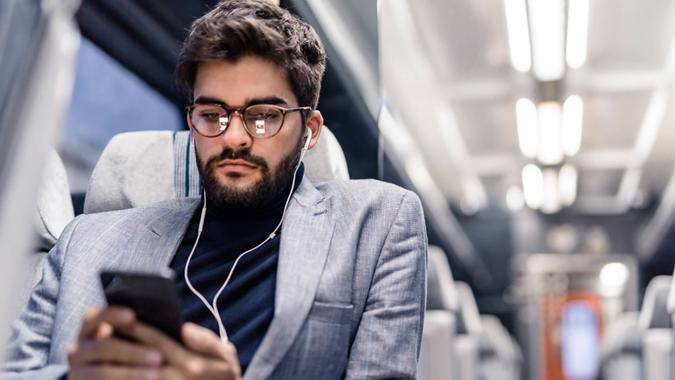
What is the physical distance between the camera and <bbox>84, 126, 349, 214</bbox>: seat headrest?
1.79 m

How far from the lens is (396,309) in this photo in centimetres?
142

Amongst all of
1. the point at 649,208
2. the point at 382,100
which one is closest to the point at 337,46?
the point at 382,100

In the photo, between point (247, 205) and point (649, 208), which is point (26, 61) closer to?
point (247, 205)

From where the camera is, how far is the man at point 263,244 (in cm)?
138

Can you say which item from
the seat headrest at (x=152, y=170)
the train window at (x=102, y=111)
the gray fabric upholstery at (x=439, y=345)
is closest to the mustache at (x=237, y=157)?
the seat headrest at (x=152, y=170)

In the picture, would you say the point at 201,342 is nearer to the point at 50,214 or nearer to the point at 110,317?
the point at 110,317

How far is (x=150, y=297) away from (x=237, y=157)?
18.5 inches

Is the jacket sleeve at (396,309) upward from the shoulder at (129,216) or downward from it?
downward

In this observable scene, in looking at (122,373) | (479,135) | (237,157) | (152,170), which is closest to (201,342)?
(122,373)

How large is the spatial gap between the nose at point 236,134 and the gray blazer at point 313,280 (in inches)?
6.9

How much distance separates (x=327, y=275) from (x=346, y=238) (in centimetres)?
10

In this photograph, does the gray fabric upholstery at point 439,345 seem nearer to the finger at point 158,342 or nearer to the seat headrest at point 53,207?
the seat headrest at point 53,207

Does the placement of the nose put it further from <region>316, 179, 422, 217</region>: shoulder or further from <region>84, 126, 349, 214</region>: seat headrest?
<region>84, 126, 349, 214</region>: seat headrest

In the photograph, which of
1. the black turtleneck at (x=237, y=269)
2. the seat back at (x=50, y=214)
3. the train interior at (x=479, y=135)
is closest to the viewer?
the train interior at (x=479, y=135)
